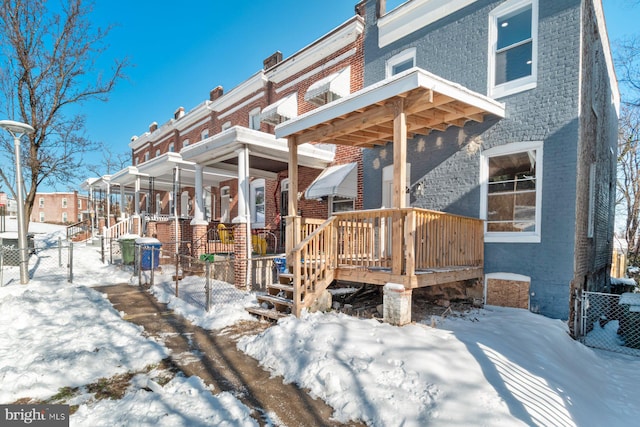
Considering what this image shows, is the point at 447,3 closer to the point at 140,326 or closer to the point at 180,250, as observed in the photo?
the point at 140,326

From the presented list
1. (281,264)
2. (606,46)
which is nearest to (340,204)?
(281,264)

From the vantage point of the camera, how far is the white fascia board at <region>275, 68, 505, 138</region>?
506 cm

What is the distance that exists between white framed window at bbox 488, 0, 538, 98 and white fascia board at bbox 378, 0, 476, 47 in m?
0.92

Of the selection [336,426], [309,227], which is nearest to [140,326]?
[309,227]

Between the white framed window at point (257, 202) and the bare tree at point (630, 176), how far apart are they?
1829cm

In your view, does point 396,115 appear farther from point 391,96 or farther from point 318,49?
point 318,49

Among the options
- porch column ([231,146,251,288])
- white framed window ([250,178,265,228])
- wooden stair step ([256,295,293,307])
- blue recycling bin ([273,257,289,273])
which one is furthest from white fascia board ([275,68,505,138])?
white framed window ([250,178,265,228])

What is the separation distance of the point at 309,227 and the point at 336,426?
4.87 meters

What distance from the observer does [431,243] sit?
19.5ft

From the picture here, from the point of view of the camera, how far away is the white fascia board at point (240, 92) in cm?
1299

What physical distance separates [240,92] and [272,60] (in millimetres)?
1887

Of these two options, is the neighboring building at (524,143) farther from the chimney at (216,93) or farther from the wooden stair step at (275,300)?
the chimney at (216,93)

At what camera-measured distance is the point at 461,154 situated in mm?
7566

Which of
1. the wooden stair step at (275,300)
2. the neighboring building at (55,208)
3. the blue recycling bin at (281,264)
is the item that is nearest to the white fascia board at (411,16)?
the blue recycling bin at (281,264)
